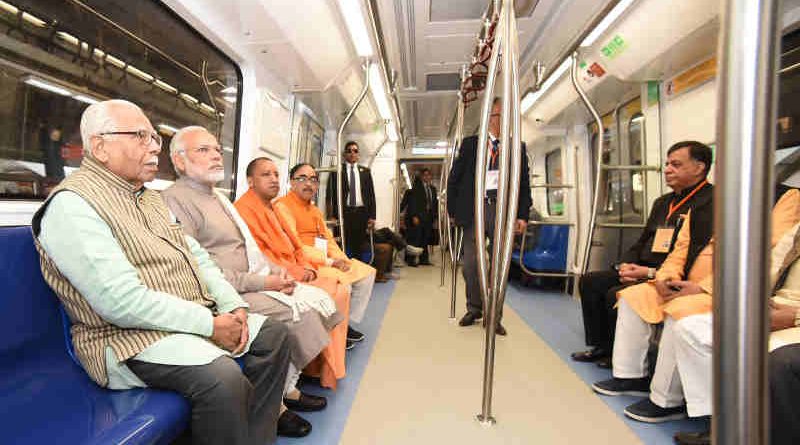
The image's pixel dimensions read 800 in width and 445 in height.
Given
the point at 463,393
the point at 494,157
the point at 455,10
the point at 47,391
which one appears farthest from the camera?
the point at 455,10

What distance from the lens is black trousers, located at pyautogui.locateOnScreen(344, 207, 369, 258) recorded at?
4.44 meters

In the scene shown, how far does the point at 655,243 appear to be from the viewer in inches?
89.2

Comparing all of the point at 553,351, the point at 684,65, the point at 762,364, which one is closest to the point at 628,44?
the point at 684,65

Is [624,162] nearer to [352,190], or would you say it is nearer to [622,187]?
[622,187]

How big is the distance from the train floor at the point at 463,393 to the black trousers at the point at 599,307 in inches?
7.3

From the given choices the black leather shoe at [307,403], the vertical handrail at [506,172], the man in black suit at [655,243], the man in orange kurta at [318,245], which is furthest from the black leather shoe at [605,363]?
the black leather shoe at [307,403]

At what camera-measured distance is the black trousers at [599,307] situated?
2.29 meters

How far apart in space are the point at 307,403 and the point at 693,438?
1.67 metres

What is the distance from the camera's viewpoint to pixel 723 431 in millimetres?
283

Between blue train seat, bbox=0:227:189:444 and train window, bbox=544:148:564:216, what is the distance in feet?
18.0

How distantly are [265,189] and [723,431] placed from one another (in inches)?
89.1

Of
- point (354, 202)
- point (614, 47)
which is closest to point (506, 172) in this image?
point (614, 47)

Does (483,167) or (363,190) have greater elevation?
(363,190)

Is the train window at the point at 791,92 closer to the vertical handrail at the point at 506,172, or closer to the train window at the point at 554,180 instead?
the vertical handrail at the point at 506,172
